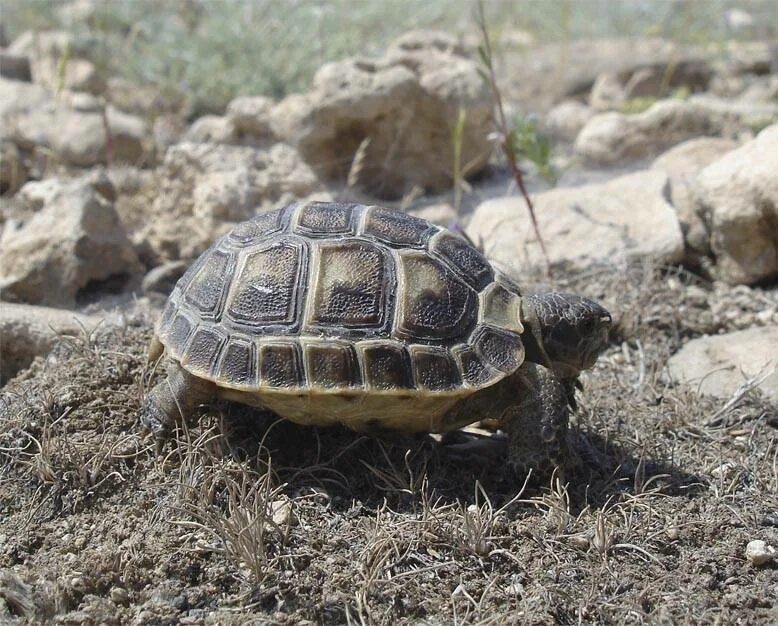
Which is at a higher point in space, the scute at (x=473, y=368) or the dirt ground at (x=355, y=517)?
the scute at (x=473, y=368)

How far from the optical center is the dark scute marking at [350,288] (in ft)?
10.9

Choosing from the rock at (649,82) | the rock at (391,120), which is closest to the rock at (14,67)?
the rock at (391,120)

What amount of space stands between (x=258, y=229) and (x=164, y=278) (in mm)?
2149

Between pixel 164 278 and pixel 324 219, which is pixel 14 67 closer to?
pixel 164 278

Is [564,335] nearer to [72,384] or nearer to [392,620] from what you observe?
[392,620]

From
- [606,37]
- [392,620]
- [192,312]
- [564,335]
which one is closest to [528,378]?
[564,335]

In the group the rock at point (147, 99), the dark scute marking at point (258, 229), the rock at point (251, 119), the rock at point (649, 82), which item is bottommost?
the rock at point (649, 82)

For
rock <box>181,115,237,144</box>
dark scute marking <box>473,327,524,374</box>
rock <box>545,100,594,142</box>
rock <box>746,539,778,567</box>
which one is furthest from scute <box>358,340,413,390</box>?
rock <box>545,100,594,142</box>

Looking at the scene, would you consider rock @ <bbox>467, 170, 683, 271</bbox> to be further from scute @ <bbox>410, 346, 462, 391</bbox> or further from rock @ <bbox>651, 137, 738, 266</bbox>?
scute @ <bbox>410, 346, 462, 391</bbox>

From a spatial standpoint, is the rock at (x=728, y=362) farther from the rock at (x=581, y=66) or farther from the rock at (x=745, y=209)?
the rock at (x=581, y=66)

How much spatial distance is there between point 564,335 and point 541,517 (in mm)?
789

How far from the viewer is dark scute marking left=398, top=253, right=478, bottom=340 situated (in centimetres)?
336

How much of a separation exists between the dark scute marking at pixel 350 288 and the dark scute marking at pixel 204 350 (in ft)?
1.37

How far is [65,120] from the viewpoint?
24.6 feet
